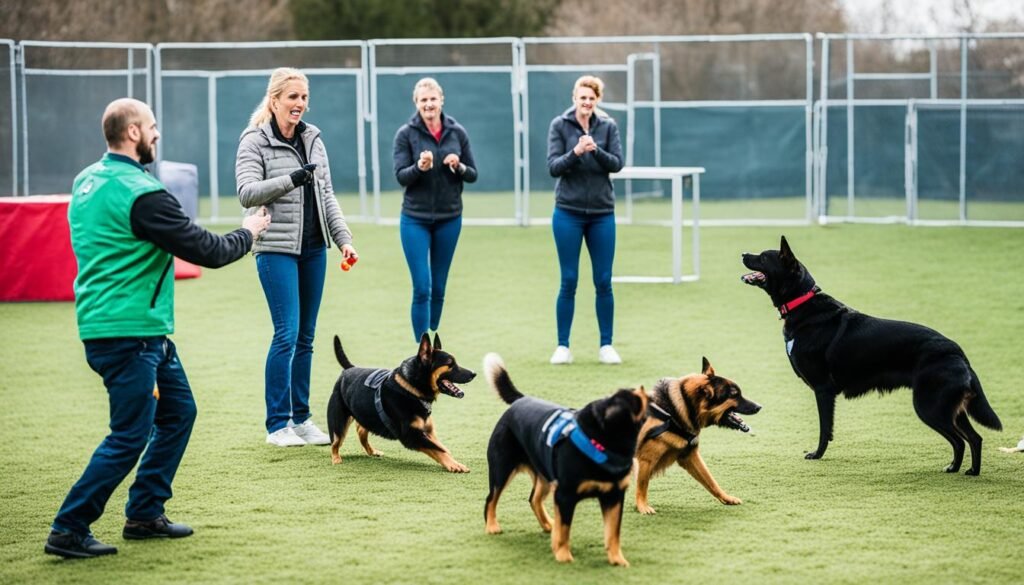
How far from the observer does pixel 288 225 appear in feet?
20.4

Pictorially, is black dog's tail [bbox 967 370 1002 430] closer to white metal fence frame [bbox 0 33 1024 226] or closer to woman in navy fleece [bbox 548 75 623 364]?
woman in navy fleece [bbox 548 75 623 364]

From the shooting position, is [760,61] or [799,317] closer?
[799,317]

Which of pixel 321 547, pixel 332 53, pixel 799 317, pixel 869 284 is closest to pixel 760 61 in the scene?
pixel 332 53

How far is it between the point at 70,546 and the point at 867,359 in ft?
11.9

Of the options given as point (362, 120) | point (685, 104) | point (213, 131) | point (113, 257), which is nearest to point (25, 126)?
point (213, 131)

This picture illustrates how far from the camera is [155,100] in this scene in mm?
19047

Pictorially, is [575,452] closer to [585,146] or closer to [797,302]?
[797,302]

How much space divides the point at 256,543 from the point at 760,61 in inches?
773

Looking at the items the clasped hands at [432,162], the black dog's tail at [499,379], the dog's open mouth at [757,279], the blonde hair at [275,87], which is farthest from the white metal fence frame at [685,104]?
the black dog's tail at [499,379]

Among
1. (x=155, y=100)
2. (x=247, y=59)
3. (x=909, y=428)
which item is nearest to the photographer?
(x=909, y=428)

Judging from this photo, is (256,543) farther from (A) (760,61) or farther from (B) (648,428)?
(A) (760,61)

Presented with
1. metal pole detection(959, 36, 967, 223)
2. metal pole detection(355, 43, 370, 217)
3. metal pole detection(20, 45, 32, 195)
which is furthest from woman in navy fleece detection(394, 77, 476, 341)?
metal pole detection(959, 36, 967, 223)

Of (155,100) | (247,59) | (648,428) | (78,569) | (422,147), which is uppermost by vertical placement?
(247,59)

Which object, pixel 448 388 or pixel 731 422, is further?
pixel 448 388
